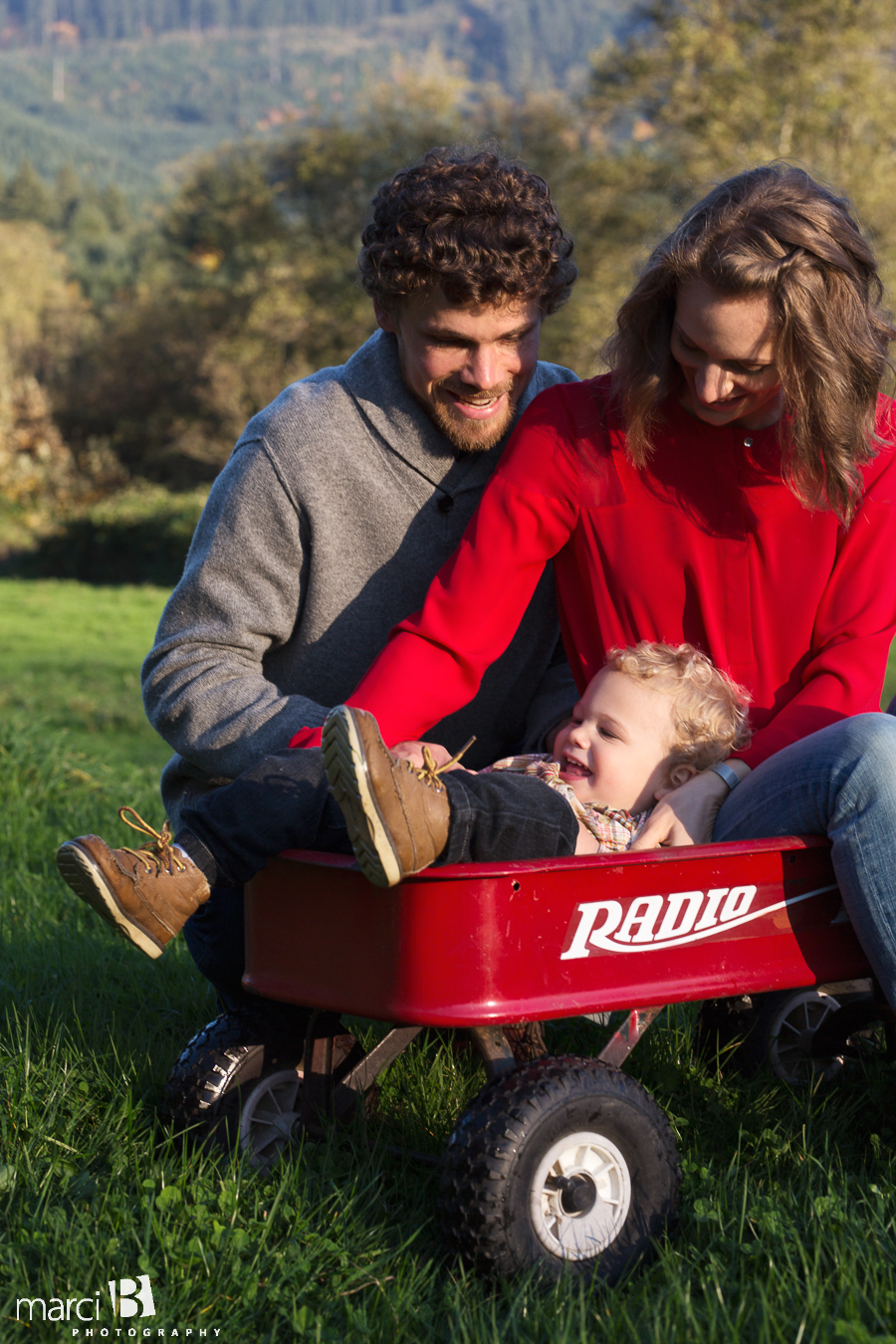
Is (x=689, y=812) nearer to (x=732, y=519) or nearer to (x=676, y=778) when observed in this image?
(x=676, y=778)

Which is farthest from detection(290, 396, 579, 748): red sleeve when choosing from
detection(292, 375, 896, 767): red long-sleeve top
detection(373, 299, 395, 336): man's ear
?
detection(373, 299, 395, 336): man's ear

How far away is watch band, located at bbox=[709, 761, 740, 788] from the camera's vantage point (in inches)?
96.5

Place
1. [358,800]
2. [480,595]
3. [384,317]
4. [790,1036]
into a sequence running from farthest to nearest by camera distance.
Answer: [384,317]
[790,1036]
[480,595]
[358,800]

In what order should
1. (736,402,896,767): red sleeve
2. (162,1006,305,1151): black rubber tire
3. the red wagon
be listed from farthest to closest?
(736,402,896,767): red sleeve → (162,1006,305,1151): black rubber tire → the red wagon

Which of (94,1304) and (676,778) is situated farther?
(676,778)

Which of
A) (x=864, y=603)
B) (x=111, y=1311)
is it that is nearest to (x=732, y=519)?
(x=864, y=603)

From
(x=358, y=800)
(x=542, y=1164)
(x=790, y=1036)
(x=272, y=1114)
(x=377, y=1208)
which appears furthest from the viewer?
(x=790, y=1036)

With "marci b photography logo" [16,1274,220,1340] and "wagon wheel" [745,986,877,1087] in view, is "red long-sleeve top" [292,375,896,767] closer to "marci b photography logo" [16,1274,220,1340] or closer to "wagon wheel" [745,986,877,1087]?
"wagon wheel" [745,986,877,1087]

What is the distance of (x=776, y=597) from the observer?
8.79 ft

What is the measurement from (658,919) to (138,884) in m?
0.84

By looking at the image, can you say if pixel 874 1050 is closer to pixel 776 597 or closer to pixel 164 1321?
pixel 776 597

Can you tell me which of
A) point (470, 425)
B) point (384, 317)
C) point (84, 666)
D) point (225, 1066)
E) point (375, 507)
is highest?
point (384, 317)

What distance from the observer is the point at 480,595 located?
262 centimetres

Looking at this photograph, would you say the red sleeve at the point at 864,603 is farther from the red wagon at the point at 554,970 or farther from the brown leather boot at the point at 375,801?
the brown leather boot at the point at 375,801
